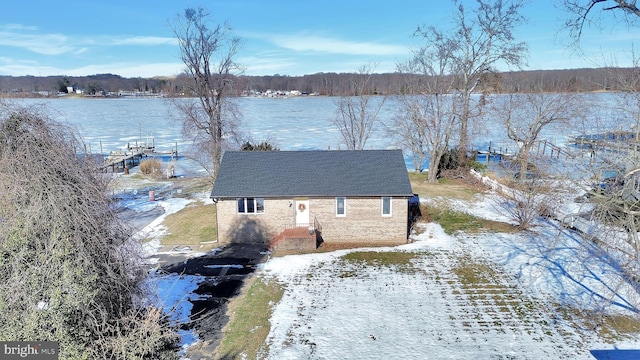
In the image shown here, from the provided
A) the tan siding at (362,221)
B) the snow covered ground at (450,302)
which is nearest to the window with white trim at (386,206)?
the tan siding at (362,221)

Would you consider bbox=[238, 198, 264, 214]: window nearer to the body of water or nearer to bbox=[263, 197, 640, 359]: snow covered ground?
bbox=[263, 197, 640, 359]: snow covered ground

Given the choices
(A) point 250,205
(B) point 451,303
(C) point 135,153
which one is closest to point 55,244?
(B) point 451,303

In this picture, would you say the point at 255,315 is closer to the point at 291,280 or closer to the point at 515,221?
the point at 291,280

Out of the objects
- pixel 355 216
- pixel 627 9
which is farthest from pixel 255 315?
pixel 627 9

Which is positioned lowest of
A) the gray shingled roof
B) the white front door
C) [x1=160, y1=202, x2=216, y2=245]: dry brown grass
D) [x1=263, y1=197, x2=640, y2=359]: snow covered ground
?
[x1=263, y1=197, x2=640, y2=359]: snow covered ground

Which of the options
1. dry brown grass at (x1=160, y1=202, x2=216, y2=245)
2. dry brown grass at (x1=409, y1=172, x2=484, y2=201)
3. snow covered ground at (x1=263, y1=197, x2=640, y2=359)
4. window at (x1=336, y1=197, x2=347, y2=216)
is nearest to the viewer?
snow covered ground at (x1=263, y1=197, x2=640, y2=359)

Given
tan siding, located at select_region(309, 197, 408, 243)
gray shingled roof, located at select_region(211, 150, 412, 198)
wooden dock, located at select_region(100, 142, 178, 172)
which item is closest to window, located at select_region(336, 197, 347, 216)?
tan siding, located at select_region(309, 197, 408, 243)

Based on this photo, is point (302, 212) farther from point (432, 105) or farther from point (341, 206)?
point (432, 105)
